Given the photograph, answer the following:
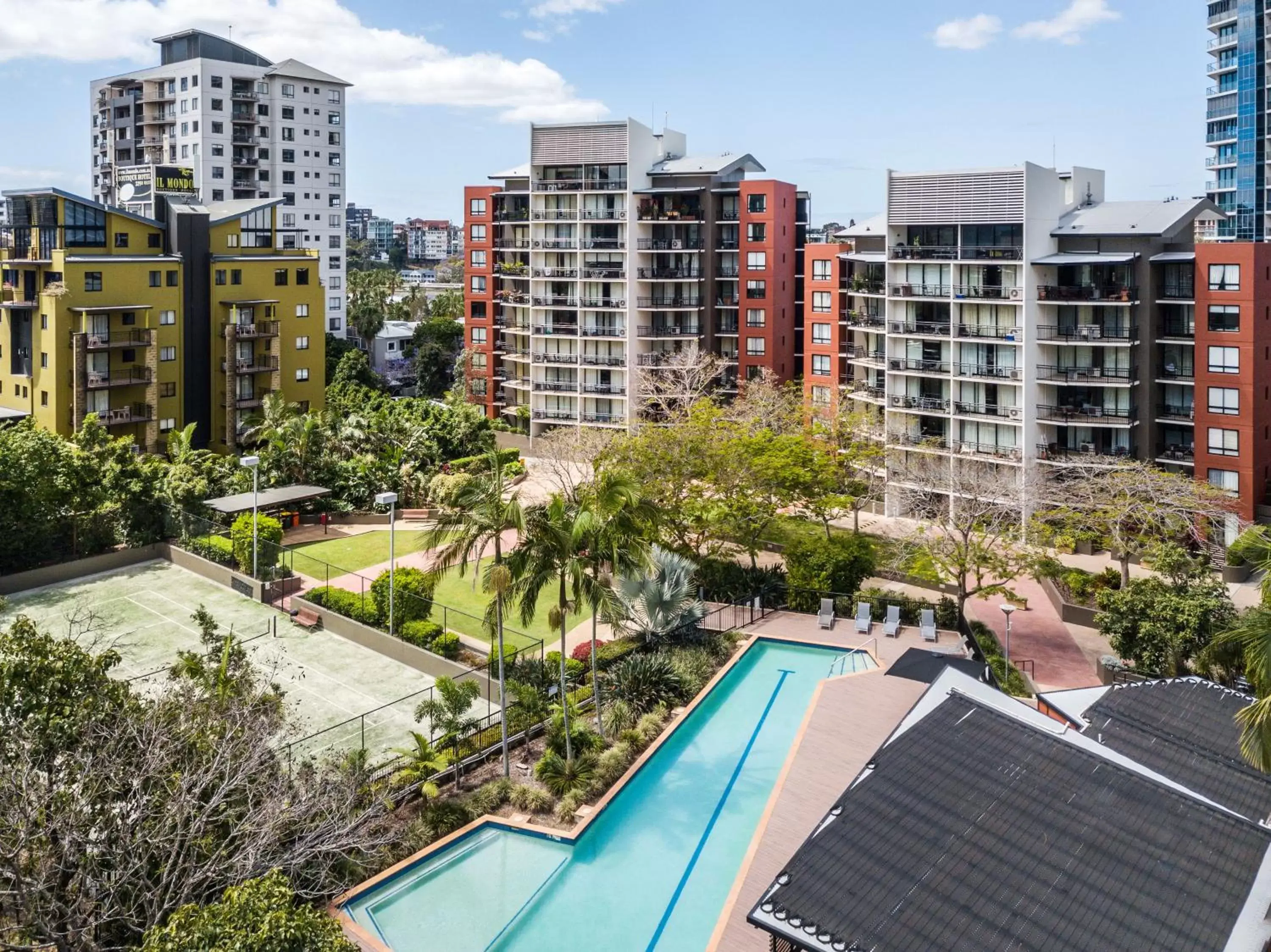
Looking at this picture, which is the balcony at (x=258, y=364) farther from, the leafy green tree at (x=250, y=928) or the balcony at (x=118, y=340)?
the leafy green tree at (x=250, y=928)

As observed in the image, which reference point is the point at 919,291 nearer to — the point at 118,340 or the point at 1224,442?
the point at 1224,442

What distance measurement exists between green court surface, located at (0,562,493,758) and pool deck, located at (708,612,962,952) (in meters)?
10.4

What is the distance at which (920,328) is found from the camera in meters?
57.5

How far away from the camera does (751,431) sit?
48.3 m

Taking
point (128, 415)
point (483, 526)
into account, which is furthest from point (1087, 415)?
point (128, 415)

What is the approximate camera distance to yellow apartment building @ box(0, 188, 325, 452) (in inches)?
2277

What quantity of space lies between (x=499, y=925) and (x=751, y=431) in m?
30.3

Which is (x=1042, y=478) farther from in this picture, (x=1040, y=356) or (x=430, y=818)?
(x=430, y=818)

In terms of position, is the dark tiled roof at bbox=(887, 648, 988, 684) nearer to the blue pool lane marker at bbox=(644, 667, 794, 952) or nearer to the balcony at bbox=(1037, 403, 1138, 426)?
the blue pool lane marker at bbox=(644, 667, 794, 952)

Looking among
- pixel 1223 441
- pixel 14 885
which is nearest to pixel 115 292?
pixel 14 885

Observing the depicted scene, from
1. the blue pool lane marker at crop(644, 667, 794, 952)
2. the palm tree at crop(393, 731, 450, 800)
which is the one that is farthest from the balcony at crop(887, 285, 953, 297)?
the palm tree at crop(393, 731, 450, 800)

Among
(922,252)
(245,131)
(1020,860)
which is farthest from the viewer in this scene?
(245,131)

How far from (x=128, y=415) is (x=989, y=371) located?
45.8 metres

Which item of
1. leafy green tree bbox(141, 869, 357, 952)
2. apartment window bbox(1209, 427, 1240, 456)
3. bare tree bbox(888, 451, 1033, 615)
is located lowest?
leafy green tree bbox(141, 869, 357, 952)
